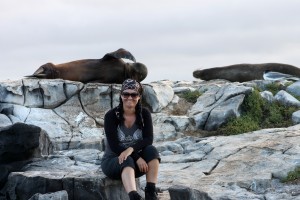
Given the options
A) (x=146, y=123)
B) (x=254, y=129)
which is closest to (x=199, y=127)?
(x=254, y=129)

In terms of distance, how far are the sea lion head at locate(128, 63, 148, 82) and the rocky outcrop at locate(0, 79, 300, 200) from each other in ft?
2.71

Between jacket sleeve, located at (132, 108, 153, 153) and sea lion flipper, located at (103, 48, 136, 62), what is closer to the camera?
jacket sleeve, located at (132, 108, 153, 153)

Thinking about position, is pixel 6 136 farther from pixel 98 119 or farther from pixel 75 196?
pixel 98 119

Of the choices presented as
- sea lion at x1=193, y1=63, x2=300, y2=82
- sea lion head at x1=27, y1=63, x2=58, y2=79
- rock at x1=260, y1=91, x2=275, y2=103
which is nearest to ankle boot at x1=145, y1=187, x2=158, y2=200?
rock at x1=260, y1=91, x2=275, y2=103

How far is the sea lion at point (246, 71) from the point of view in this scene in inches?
755

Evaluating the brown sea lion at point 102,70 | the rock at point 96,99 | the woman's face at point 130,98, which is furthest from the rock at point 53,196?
the brown sea lion at point 102,70

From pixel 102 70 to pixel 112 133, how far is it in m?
9.07

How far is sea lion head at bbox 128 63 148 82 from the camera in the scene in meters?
16.1

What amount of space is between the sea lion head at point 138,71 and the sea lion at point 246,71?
160 inches

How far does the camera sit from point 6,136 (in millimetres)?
8984

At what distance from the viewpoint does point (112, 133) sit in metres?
7.40

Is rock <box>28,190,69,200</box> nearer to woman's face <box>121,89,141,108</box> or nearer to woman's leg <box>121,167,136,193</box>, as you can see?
woman's leg <box>121,167,136,193</box>

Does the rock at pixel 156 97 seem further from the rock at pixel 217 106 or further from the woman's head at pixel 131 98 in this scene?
the woman's head at pixel 131 98

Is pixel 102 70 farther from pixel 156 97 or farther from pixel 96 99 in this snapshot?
pixel 156 97
